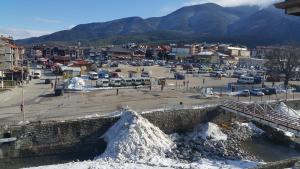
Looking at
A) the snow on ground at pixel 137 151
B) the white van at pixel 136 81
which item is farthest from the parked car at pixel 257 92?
the snow on ground at pixel 137 151

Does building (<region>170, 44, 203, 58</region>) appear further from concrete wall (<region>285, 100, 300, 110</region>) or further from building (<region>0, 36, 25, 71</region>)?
concrete wall (<region>285, 100, 300, 110</region>)

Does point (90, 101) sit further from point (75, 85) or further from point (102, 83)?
point (102, 83)

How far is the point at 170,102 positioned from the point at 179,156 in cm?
1291

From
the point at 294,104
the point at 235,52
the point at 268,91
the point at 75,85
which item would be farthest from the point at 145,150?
the point at 235,52

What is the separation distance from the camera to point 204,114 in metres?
33.6

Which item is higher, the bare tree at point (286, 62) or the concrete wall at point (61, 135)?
the bare tree at point (286, 62)

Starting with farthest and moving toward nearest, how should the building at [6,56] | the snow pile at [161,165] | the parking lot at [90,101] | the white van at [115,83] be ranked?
1. the building at [6,56]
2. the white van at [115,83]
3. the parking lot at [90,101]
4. the snow pile at [161,165]

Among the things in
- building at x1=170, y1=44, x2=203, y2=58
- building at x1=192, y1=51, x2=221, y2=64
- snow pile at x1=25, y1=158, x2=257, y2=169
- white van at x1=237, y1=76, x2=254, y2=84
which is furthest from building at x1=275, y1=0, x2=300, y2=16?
building at x1=170, y1=44, x2=203, y2=58

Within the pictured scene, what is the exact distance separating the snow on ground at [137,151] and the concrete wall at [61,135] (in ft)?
2.78

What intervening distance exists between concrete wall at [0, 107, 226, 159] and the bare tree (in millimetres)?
31777

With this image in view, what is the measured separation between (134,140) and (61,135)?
5064 mm

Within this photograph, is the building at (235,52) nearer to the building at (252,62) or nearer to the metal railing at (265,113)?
the building at (252,62)

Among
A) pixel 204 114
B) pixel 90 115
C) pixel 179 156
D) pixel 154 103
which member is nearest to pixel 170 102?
pixel 154 103

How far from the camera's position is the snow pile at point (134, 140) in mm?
25625
